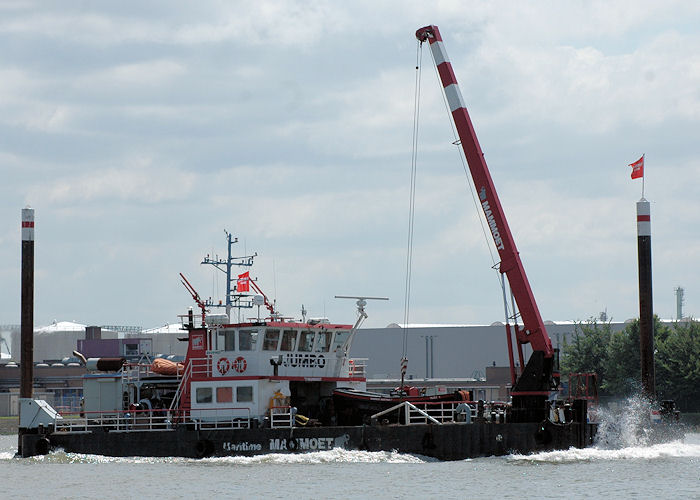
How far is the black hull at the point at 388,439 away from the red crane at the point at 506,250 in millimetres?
1397

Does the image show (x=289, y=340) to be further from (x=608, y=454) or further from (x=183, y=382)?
(x=608, y=454)

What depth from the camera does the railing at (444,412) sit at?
38.6 metres

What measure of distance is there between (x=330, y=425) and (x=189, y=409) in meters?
4.74

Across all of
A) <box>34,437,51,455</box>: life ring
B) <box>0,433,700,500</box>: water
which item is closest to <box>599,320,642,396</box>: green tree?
<box>0,433,700,500</box>: water

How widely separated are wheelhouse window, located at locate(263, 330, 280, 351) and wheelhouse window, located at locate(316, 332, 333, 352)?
5.39ft

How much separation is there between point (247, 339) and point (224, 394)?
6.53 feet

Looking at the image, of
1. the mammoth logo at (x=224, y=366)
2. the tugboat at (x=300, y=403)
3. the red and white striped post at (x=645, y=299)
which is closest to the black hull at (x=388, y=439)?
the tugboat at (x=300, y=403)

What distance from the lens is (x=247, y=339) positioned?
41094mm

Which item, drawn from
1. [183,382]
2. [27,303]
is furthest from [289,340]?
[27,303]

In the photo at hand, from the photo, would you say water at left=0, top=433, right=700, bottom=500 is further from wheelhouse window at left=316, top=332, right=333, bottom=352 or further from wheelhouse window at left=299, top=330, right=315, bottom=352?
wheelhouse window at left=316, top=332, right=333, bottom=352

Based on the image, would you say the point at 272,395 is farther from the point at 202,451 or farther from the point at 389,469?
the point at 389,469

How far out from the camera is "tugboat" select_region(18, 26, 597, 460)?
38375mm

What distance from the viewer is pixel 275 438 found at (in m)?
38.8

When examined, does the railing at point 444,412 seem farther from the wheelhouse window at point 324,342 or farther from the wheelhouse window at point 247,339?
the wheelhouse window at point 247,339
